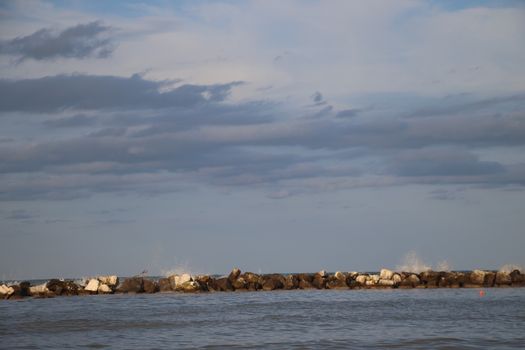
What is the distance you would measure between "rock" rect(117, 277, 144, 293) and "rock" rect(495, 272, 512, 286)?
27.4 metres

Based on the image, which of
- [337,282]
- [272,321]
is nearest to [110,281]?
[337,282]

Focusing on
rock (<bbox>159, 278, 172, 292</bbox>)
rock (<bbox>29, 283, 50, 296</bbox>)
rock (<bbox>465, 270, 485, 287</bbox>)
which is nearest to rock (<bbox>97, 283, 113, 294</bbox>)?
rock (<bbox>29, 283, 50, 296</bbox>)

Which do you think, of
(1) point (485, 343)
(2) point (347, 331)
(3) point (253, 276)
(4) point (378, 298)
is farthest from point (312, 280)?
(1) point (485, 343)

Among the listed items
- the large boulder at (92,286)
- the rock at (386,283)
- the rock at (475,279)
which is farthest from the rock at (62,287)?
the rock at (475,279)

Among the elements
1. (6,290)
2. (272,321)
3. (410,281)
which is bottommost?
(272,321)

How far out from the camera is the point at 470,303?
142 ft

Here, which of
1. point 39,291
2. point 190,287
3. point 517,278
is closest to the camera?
point 39,291

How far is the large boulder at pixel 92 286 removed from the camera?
5644cm

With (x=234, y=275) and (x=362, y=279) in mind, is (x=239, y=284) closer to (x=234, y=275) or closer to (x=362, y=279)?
(x=234, y=275)

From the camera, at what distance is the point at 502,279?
59.1m

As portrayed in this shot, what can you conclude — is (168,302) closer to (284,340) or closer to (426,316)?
(426,316)

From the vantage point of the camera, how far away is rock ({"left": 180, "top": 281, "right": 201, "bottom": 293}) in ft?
189

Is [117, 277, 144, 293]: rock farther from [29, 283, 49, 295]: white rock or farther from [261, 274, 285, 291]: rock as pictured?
[261, 274, 285, 291]: rock

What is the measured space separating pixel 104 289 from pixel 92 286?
3.01 ft
